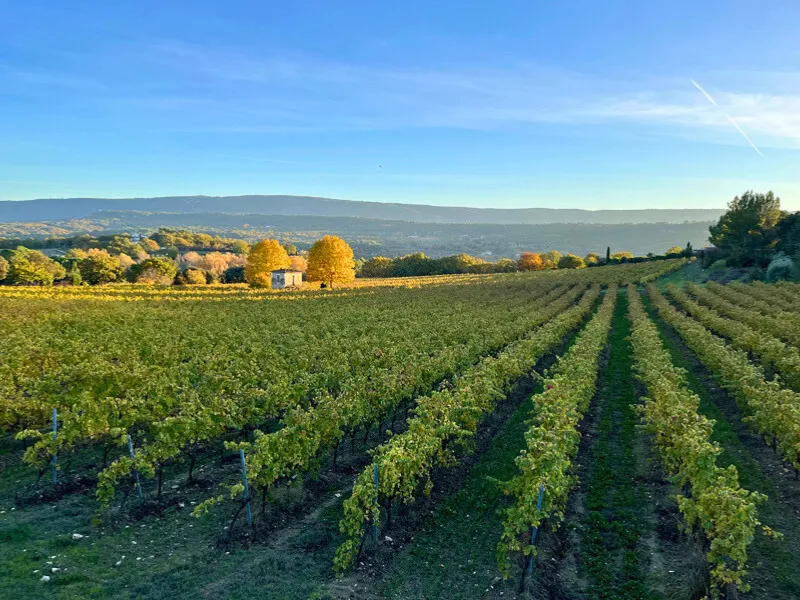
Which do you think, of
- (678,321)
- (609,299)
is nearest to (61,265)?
(609,299)

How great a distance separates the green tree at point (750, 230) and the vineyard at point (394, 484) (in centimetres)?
5914

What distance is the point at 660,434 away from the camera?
39.4 ft

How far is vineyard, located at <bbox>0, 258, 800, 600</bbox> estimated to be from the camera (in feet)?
28.9

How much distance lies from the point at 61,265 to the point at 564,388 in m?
99.1

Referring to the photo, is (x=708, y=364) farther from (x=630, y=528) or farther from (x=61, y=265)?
(x=61, y=265)

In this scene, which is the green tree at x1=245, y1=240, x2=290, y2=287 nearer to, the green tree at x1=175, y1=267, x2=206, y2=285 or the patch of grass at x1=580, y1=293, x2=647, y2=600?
the green tree at x1=175, y1=267, x2=206, y2=285

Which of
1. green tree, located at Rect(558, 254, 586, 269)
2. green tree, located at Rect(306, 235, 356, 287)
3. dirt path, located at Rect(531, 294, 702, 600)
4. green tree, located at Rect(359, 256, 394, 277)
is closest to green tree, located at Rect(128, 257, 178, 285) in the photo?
green tree, located at Rect(306, 235, 356, 287)

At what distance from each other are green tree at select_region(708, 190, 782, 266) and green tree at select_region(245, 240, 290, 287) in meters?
72.0

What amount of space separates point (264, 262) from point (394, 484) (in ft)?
249

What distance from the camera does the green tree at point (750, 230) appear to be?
69188mm

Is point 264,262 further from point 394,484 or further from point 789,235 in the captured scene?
point 789,235

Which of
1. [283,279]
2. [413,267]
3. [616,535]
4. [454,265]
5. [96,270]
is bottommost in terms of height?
[616,535]

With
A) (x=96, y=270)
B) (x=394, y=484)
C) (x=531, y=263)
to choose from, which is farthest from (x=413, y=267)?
(x=394, y=484)

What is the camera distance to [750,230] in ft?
230
